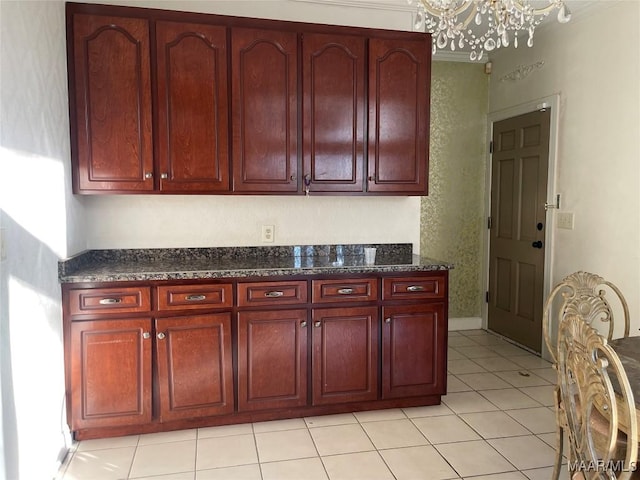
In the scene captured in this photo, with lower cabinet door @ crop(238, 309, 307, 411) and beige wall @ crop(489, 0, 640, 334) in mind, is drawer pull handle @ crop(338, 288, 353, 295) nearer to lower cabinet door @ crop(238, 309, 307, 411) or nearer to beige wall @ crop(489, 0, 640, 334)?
lower cabinet door @ crop(238, 309, 307, 411)

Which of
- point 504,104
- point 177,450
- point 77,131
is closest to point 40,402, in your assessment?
point 177,450

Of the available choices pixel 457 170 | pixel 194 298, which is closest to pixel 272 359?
pixel 194 298

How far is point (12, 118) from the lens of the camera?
6.15 feet

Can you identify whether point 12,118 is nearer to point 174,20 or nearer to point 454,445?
point 174,20

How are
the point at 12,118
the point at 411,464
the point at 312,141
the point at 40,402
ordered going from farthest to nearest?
the point at 312,141
the point at 411,464
the point at 40,402
the point at 12,118

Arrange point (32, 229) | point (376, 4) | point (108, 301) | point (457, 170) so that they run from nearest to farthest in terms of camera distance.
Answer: point (32, 229) < point (108, 301) < point (376, 4) < point (457, 170)

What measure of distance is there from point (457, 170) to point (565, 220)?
1.22 meters

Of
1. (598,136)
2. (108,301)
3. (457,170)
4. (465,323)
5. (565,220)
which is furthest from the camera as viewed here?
(465,323)

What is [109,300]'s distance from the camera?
2.44 meters

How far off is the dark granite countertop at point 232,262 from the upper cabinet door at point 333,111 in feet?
1.63

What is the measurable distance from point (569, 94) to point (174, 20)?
2841 millimetres

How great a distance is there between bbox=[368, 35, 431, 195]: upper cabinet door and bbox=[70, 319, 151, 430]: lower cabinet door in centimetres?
167

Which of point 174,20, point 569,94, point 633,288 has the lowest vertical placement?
point 633,288

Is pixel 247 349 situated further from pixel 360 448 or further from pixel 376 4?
pixel 376 4
